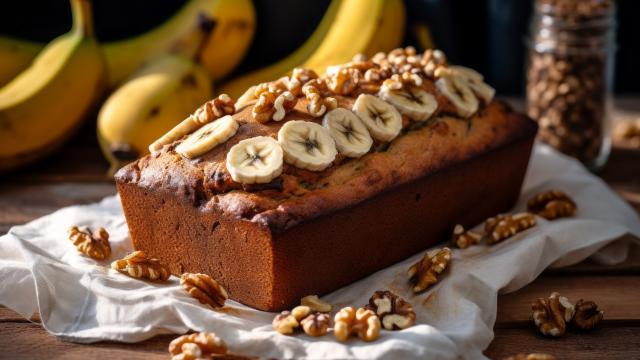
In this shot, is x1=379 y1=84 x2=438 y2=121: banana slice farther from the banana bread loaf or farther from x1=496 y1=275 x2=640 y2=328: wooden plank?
x1=496 y1=275 x2=640 y2=328: wooden plank

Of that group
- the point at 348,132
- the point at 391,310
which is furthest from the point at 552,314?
the point at 348,132

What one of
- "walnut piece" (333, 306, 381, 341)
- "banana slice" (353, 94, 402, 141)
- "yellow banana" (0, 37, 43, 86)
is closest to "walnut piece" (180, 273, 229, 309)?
"walnut piece" (333, 306, 381, 341)

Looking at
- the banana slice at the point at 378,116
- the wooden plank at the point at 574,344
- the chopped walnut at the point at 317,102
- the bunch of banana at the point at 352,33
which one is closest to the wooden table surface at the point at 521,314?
the wooden plank at the point at 574,344

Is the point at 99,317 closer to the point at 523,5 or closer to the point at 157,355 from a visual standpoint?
the point at 157,355

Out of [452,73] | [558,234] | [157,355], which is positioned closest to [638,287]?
[558,234]

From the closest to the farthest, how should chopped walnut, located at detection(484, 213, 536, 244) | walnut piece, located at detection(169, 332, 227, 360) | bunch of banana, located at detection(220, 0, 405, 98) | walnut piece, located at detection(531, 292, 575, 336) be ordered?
walnut piece, located at detection(169, 332, 227, 360)
walnut piece, located at detection(531, 292, 575, 336)
chopped walnut, located at detection(484, 213, 536, 244)
bunch of banana, located at detection(220, 0, 405, 98)

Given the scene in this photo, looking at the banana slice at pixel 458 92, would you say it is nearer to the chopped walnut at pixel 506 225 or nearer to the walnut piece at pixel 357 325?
Result: the chopped walnut at pixel 506 225
